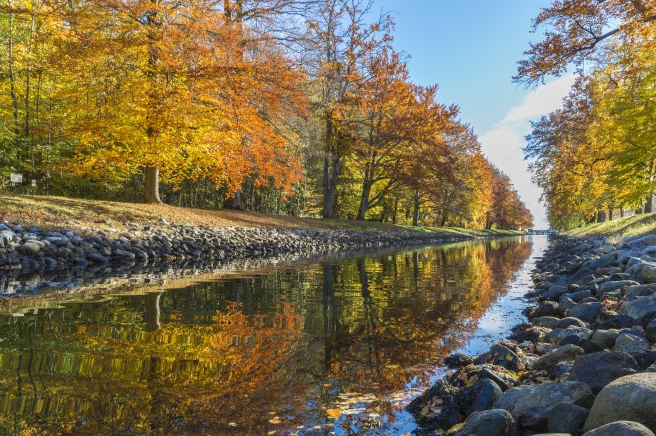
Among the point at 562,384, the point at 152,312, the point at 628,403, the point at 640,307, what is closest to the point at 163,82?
the point at 152,312

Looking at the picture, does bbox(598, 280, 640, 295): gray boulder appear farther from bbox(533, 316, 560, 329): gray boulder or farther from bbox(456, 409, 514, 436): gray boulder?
bbox(456, 409, 514, 436): gray boulder

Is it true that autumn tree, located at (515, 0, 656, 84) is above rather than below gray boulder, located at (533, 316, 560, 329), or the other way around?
above

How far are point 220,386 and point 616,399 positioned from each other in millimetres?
2979

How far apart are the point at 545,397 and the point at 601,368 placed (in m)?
0.55

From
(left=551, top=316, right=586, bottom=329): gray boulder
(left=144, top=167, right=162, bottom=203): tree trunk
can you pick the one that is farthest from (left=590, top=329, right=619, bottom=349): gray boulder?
(left=144, top=167, right=162, bottom=203): tree trunk

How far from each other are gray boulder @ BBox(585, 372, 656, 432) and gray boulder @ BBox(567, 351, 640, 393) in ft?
1.60

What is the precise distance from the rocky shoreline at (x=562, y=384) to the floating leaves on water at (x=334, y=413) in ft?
2.03

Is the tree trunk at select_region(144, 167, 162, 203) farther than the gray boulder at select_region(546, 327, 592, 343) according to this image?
Yes

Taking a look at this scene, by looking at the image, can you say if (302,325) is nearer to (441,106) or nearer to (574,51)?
(574,51)

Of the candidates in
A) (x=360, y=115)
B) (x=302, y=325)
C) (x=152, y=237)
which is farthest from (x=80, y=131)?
(x=360, y=115)

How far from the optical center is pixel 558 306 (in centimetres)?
735

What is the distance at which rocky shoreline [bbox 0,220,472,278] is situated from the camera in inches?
412

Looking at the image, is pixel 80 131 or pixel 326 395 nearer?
pixel 326 395

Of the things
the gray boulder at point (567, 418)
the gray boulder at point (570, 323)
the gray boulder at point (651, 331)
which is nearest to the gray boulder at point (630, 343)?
the gray boulder at point (651, 331)
